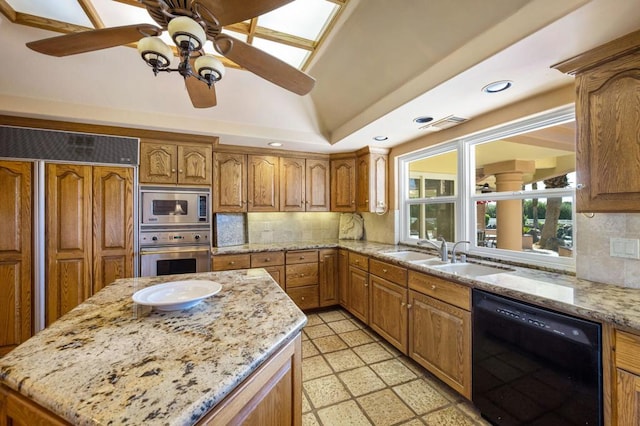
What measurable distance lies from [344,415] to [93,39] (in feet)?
8.18

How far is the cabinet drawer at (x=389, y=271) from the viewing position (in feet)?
7.78

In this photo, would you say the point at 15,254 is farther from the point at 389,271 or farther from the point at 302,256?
the point at 389,271

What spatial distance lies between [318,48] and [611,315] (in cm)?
259

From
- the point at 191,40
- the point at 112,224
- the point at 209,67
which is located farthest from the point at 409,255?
Answer: the point at 112,224

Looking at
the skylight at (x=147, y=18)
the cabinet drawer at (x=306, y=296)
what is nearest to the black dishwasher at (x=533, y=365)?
the cabinet drawer at (x=306, y=296)

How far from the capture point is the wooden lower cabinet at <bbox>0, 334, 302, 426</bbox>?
0.69 m

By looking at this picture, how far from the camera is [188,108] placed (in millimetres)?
2748

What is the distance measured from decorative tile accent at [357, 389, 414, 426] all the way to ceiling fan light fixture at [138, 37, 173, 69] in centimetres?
228

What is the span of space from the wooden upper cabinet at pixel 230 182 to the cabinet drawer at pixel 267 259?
0.64 meters

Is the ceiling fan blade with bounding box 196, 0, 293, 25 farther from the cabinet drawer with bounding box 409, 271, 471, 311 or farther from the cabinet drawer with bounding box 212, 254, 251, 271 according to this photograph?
the cabinet drawer with bounding box 212, 254, 251, 271

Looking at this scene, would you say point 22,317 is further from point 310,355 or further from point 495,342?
point 495,342

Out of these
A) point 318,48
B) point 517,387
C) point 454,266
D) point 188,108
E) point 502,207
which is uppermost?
point 318,48

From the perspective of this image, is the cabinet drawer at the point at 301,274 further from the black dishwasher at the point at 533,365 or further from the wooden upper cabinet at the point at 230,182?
the black dishwasher at the point at 533,365

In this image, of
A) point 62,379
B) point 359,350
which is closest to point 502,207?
point 359,350
